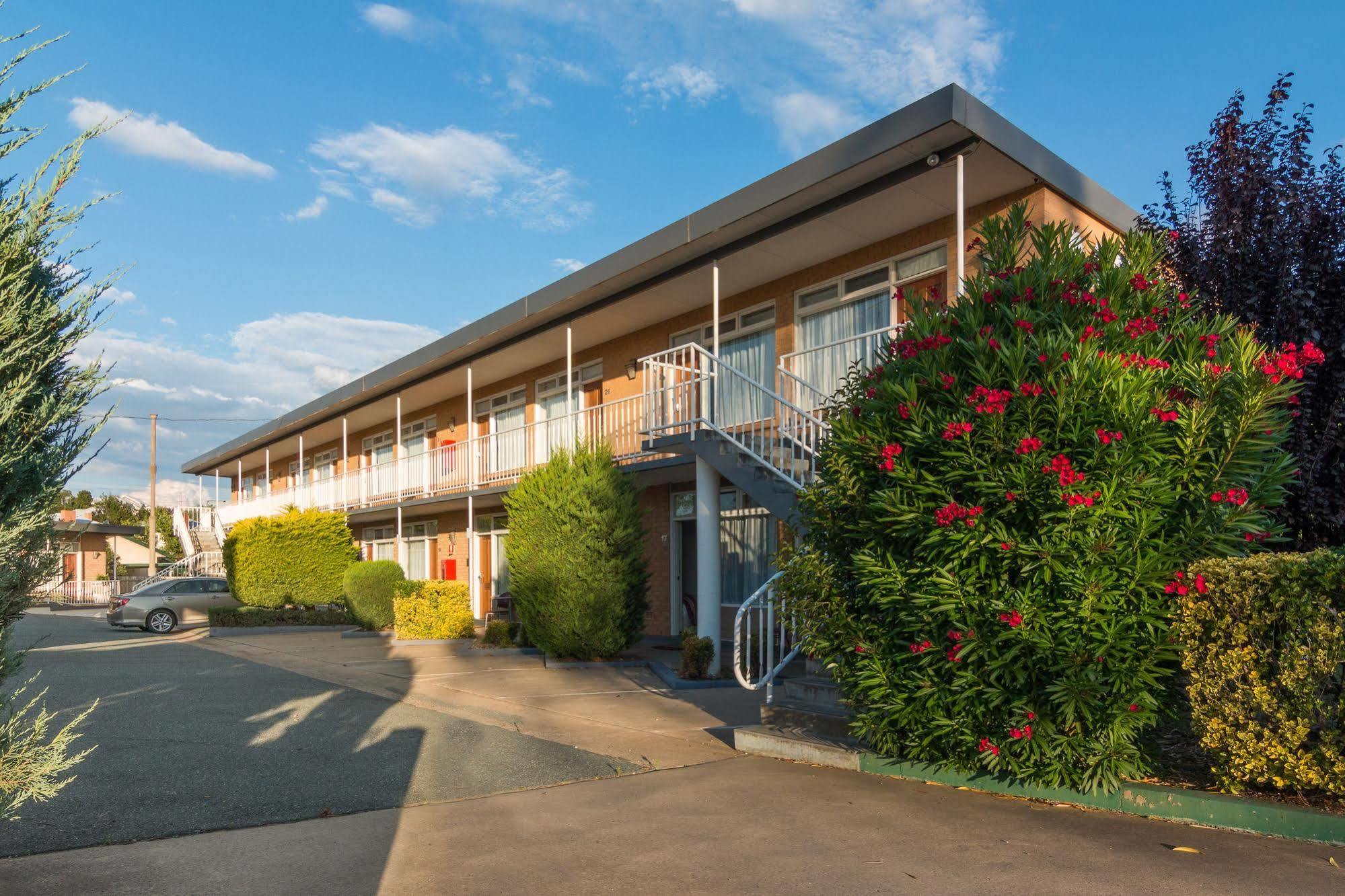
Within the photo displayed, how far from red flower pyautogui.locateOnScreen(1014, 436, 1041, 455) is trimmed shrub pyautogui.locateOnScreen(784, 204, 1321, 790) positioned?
0.6 inches

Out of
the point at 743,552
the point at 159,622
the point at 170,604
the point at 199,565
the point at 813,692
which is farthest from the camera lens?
the point at 199,565

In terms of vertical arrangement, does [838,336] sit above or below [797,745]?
above

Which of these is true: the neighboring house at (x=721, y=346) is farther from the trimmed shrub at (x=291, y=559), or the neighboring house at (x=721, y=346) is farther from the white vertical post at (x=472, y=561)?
the trimmed shrub at (x=291, y=559)

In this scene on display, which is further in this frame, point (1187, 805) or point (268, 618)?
point (268, 618)

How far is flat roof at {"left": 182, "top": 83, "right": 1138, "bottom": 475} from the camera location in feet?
32.7

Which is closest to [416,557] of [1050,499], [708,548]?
[708,548]

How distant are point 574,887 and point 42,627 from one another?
29.4m

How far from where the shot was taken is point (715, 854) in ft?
17.6

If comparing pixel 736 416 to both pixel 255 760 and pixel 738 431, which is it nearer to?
pixel 738 431

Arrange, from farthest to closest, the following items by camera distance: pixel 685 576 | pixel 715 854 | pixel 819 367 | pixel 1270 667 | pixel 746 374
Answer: pixel 685 576, pixel 746 374, pixel 819 367, pixel 715 854, pixel 1270 667

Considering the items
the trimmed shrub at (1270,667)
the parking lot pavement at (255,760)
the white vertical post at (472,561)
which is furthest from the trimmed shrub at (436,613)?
the trimmed shrub at (1270,667)

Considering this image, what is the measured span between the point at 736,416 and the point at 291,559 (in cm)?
1519

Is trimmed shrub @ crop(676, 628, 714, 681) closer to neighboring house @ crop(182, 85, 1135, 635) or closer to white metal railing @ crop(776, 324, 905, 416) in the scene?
neighboring house @ crop(182, 85, 1135, 635)

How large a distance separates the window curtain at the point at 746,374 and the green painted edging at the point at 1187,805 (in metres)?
7.90
